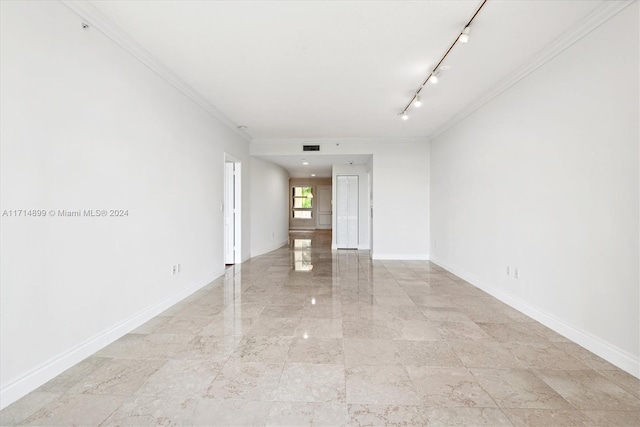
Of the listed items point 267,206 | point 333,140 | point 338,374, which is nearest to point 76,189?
point 338,374

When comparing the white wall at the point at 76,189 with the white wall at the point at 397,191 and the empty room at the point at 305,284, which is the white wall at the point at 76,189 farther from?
the white wall at the point at 397,191

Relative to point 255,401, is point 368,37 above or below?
above

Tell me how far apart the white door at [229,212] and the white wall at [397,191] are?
1.18 meters

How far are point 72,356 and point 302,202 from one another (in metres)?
14.0

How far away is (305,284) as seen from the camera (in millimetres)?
4840

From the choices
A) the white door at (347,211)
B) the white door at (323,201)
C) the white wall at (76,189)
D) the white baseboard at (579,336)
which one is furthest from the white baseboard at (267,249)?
the white door at (323,201)

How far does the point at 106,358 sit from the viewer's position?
244cm

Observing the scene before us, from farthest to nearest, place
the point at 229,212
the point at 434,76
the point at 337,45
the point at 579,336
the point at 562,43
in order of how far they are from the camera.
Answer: the point at 229,212, the point at 434,76, the point at 337,45, the point at 562,43, the point at 579,336

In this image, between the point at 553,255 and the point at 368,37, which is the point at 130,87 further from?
the point at 553,255

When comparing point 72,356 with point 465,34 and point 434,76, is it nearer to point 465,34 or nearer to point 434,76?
point 465,34

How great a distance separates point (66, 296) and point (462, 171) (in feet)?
17.3

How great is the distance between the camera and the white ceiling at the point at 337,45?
2480 mm

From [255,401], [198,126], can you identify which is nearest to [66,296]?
[255,401]

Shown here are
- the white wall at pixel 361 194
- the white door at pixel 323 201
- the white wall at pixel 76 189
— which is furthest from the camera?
the white door at pixel 323 201
